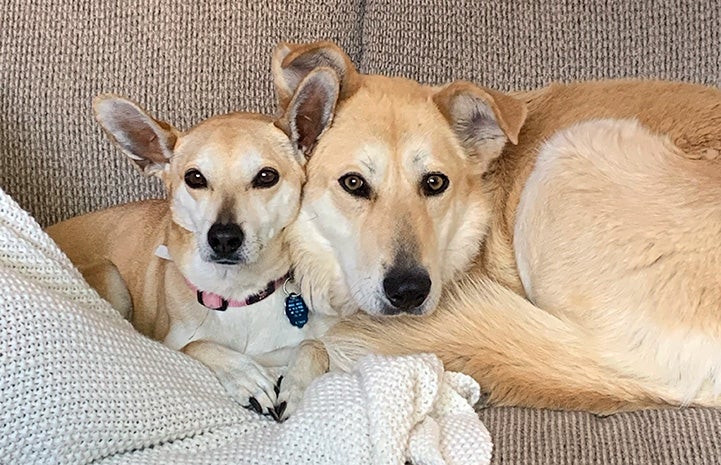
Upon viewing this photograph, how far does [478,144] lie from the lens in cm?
146

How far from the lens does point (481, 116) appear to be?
1415 mm

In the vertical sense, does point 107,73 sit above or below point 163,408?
above

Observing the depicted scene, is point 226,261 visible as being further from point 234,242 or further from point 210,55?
point 210,55

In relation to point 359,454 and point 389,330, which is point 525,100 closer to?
point 389,330

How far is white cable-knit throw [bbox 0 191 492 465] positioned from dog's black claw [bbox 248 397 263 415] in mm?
21

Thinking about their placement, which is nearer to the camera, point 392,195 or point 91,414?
point 91,414

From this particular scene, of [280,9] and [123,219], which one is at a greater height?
[280,9]

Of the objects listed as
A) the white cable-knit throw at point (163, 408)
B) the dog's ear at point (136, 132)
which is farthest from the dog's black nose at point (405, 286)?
the dog's ear at point (136, 132)

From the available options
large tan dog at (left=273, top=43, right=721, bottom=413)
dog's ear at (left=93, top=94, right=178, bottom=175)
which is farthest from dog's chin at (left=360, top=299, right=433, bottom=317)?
dog's ear at (left=93, top=94, right=178, bottom=175)

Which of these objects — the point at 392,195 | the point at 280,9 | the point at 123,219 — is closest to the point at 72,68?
the point at 123,219

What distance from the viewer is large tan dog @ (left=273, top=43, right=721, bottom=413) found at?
1.21 m

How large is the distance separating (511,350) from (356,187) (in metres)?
0.38

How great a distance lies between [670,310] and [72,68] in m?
1.33

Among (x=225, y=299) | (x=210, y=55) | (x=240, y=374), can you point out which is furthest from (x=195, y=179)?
(x=210, y=55)
